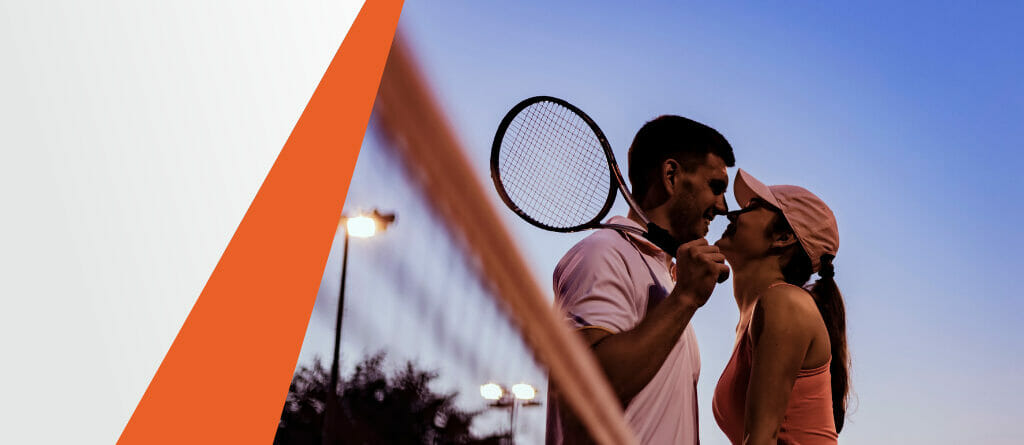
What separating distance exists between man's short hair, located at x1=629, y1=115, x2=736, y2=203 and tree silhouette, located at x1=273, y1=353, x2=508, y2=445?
15116mm

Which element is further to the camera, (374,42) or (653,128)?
(374,42)

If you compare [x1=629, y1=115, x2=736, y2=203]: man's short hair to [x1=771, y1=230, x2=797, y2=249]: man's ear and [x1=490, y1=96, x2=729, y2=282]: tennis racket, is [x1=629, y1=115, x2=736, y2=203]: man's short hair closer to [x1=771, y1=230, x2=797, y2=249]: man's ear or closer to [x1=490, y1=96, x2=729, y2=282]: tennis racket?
[x1=490, y1=96, x2=729, y2=282]: tennis racket

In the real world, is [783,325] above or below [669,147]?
below

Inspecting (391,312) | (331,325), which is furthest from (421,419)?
(391,312)

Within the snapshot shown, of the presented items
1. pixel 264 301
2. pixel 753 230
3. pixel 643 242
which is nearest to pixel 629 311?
pixel 643 242

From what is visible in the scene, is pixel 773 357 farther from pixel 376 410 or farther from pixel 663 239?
pixel 376 410

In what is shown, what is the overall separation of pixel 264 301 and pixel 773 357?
10.6 ft

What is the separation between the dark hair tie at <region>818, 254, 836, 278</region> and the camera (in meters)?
2.68

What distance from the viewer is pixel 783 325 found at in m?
2.31

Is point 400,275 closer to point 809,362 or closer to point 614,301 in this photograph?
point 614,301

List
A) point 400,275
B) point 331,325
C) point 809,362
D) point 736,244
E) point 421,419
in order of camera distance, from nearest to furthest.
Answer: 1. point 809,362
2. point 736,244
3. point 400,275
4. point 331,325
5. point 421,419

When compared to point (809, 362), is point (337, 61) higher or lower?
higher

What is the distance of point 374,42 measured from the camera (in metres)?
5.32

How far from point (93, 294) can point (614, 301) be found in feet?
13.4
